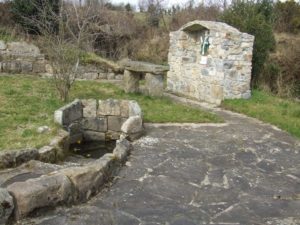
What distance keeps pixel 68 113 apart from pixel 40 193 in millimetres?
3892

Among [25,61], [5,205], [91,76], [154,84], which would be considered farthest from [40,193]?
[91,76]

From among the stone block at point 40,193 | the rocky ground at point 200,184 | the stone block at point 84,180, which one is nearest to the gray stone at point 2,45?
the rocky ground at point 200,184

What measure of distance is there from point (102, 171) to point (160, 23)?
17668mm

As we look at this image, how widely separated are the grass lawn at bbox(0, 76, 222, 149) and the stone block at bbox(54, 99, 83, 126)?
17 cm

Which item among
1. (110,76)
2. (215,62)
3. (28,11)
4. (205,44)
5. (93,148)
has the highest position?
(28,11)

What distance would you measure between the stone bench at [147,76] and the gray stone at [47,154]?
479 cm

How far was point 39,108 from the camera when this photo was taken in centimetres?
857

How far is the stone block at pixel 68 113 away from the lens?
7.47 meters

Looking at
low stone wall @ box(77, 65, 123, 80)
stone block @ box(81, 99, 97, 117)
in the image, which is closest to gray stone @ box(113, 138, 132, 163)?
stone block @ box(81, 99, 97, 117)

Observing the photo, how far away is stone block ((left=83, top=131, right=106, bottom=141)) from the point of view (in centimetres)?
839

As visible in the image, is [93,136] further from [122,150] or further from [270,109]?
[270,109]

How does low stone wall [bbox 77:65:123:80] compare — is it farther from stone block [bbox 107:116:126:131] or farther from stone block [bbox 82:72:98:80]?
stone block [bbox 107:116:126:131]

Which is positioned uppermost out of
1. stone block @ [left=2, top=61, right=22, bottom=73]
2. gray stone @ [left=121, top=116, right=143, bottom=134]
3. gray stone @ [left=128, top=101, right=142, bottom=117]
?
stone block @ [left=2, top=61, right=22, bottom=73]

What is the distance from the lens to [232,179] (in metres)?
5.42
